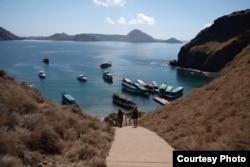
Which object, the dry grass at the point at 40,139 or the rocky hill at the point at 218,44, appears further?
the rocky hill at the point at 218,44

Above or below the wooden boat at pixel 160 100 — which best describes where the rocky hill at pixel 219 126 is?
above

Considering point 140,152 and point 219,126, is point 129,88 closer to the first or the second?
point 219,126

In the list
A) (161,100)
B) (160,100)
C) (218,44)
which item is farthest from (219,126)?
(218,44)

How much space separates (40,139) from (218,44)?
429 ft

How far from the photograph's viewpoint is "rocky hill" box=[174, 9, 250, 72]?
120000 mm

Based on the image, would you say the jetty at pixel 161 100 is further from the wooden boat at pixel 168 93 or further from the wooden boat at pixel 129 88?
the wooden boat at pixel 129 88

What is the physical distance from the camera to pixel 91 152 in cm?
940

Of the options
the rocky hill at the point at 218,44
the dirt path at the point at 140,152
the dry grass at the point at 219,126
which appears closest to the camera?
A: the dirt path at the point at 140,152

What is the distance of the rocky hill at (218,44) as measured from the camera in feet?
394

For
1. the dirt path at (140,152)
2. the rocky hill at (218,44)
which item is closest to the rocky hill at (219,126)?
the dirt path at (140,152)

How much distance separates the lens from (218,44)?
437 ft

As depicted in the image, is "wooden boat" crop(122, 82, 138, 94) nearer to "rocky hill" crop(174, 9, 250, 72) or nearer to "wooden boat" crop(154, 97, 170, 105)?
"wooden boat" crop(154, 97, 170, 105)

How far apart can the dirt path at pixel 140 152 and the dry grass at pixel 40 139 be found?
40 cm

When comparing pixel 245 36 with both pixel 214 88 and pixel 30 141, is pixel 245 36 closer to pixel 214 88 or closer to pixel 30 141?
pixel 214 88
